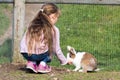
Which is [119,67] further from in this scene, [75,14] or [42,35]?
[42,35]

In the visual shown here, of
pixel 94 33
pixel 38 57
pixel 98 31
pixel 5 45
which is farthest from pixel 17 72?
pixel 98 31

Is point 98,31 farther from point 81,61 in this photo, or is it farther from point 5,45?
point 5,45

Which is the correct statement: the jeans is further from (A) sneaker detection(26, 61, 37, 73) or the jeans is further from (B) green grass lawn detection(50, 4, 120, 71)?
(B) green grass lawn detection(50, 4, 120, 71)

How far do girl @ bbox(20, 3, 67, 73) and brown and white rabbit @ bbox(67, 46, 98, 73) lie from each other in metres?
0.28

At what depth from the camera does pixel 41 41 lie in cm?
753

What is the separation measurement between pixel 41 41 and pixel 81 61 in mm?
806

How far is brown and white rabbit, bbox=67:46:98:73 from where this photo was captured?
789 cm

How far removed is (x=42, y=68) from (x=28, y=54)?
0.30 meters

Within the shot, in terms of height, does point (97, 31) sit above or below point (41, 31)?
below

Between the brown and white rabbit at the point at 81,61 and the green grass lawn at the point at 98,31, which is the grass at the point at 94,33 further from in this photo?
the brown and white rabbit at the point at 81,61

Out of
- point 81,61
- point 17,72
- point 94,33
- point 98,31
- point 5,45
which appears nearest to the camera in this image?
point 17,72

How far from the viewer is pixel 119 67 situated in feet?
29.2

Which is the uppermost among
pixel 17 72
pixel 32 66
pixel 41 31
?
pixel 41 31

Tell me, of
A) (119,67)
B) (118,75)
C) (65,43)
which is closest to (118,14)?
(65,43)
